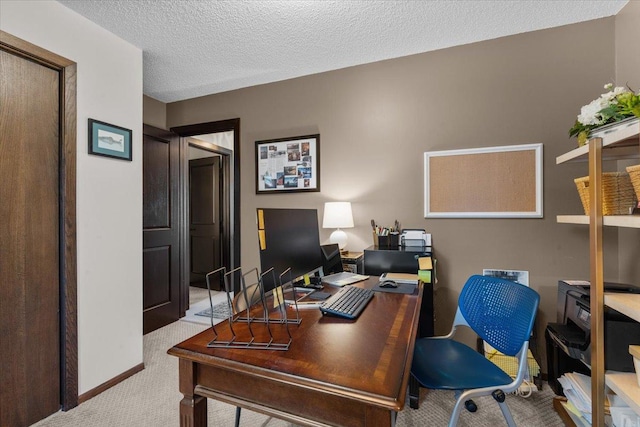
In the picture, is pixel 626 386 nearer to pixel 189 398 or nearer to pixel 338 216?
pixel 189 398

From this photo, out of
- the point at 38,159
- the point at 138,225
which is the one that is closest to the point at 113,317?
the point at 138,225

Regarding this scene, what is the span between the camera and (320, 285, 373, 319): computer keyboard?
50.4 inches

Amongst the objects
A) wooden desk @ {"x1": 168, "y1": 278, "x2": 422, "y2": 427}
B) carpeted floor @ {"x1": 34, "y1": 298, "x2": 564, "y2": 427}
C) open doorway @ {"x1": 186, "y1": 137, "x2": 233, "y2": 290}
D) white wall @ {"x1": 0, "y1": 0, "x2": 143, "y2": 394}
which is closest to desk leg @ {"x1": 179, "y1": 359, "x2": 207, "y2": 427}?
wooden desk @ {"x1": 168, "y1": 278, "x2": 422, "y2": 427}

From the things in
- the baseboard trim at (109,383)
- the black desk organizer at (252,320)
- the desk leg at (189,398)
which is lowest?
the baseboard trim at (109,383)

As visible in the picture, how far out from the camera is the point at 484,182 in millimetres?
2322

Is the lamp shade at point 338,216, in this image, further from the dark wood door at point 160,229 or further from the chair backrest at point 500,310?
the dark wood door at point 160,229

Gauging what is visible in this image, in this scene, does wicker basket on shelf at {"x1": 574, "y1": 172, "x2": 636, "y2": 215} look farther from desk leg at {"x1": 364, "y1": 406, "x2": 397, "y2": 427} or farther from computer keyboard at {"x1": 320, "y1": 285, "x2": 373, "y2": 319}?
desk leg at {"x1": 364, "y1": 406, "x2": 397, "y2": 427}

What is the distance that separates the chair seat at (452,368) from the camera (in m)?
1.31

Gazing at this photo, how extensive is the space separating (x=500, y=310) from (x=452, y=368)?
38 centimetres

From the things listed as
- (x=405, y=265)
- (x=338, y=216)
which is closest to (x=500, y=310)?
(x=405, y=265)

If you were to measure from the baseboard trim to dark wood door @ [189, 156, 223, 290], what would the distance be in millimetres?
2255

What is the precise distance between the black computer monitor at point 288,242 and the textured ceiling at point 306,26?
1.41 m

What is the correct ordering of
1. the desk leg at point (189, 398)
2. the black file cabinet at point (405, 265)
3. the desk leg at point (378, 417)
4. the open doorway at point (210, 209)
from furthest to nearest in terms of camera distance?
the open doorway at point (210, 209), the black file cabinet at point (405, 265), the desk leg at point (189, 398), the desk leg at point (378, 417)

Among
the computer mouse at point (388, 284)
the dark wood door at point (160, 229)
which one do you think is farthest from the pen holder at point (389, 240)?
the dark wood door at point (160, 229)
